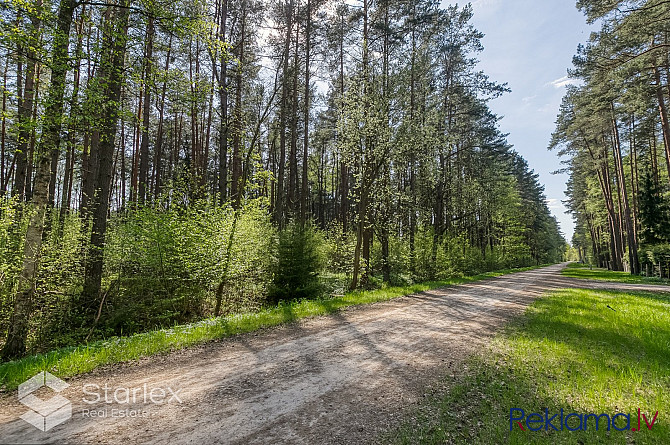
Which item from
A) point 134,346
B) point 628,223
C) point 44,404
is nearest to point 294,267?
point 134,346

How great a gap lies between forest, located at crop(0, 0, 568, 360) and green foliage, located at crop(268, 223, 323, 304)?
2.9 inches

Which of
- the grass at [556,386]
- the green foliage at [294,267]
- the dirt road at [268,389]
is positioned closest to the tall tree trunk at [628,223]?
the grass at [556,386]

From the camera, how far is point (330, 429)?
109 inches

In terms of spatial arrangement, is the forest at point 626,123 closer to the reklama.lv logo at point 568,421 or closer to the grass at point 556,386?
the grass at point 556,386

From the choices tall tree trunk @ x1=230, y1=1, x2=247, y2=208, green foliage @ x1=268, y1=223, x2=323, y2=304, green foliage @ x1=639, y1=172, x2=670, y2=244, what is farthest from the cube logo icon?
green foliage @ x1=639, y1=172, x2=670, y2=244

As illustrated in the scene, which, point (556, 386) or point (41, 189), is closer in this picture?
point (556, 386)

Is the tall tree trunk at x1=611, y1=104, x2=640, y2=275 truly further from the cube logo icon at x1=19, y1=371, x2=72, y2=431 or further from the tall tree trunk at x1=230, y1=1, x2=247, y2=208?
the cube logo icon at x1=19, y1=371, x2=72, y2=431

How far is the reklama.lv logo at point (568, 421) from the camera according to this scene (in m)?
2.90

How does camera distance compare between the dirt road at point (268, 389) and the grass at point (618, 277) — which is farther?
the grass at point (618, 277)

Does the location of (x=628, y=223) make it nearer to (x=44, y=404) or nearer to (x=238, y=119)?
(x=238, y=119)

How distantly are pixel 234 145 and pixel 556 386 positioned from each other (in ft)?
52.4

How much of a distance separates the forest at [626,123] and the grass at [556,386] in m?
13.1

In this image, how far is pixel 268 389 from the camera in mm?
3549

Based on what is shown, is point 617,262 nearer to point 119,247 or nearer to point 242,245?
point 242,245
